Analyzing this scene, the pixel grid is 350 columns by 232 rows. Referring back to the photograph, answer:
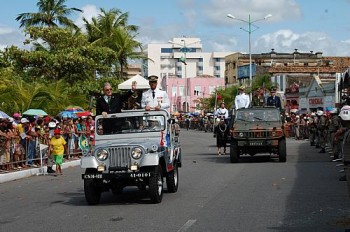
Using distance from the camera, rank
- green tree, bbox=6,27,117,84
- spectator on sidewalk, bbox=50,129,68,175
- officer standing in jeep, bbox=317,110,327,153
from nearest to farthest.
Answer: spectator on sidewalk, bbox=50,129,68,175 → officer standing in jeep, bbox=317,110,327,153 → green tree, bbox=6,27,117,84

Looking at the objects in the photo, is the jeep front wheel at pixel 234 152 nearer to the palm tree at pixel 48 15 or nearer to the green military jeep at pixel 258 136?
the green military jeep at pixel 258 136

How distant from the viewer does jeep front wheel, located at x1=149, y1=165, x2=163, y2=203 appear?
1191 centimetres

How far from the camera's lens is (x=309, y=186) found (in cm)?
1482

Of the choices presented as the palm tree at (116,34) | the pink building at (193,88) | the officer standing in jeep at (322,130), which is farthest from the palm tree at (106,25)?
the pink building at (193,88)

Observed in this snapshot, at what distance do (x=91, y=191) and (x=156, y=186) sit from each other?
130cm

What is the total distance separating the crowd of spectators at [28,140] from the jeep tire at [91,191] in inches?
222

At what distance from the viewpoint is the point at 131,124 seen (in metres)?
13.3

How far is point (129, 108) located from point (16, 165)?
7.23 metres

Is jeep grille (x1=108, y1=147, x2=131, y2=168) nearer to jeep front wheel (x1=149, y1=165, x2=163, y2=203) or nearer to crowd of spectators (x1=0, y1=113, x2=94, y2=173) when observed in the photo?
jeep front wheel (x1=149, y1=165, x2=163, y2=203)

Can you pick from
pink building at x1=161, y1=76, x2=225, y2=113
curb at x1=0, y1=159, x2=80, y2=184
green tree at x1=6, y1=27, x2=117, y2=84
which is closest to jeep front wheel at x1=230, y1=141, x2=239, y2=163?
curb at x1=0, y1=159, x2=80, y2=184

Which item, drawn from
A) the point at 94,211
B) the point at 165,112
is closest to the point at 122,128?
the point at 165,112

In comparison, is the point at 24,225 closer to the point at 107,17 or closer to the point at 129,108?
the point at 129,108

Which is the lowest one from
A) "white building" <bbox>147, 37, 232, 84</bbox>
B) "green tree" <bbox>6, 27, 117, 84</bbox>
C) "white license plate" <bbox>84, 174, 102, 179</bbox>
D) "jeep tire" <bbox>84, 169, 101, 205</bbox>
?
"jeep tire" <bbox>84, 169, 101, 205</bbox>

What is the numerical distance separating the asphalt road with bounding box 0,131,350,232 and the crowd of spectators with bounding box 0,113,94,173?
4.33 feet
